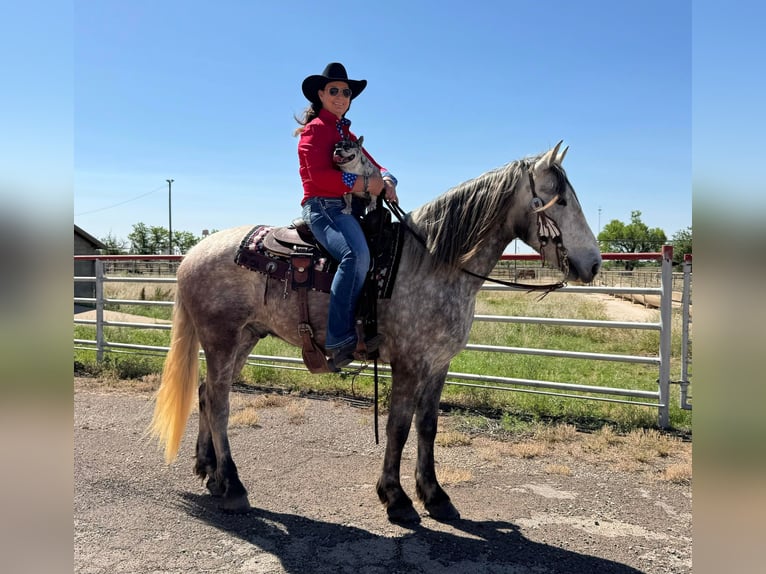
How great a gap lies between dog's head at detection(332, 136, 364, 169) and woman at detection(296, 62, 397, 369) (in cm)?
5

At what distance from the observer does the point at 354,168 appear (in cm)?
329

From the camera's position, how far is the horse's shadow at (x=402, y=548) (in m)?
2.82

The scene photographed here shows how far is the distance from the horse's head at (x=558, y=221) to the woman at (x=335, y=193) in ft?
2.99

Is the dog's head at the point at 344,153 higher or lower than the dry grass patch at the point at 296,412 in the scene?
higher

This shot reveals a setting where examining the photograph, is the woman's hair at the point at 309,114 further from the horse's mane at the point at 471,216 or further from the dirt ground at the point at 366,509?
the dirt ground at the point at 366,509

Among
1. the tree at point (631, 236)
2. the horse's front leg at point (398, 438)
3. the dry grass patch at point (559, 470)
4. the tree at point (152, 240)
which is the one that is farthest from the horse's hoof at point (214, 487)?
the tree at point (631, 236)

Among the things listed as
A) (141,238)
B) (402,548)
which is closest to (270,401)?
(402,548)

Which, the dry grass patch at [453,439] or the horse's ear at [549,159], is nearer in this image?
the horse's ear at [549,159]

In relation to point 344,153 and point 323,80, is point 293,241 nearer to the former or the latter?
point 344,153

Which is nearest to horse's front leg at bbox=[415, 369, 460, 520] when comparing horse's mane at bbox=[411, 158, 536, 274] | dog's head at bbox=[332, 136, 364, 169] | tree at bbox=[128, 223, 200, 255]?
horse's mane at bbox=[411, 158, 536, 274]
